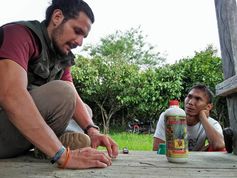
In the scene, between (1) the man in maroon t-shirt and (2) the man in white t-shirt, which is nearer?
(1) the man in maroon t-shirt

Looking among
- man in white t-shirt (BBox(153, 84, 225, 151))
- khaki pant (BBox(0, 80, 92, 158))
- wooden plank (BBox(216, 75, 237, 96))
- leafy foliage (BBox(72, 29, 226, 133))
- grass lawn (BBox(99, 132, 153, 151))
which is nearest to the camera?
khaki pant (BBox(0, 80, 92, 158))

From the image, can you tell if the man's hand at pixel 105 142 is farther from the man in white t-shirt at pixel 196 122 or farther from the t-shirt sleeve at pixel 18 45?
the man in white t-shirt at pixel 196 122

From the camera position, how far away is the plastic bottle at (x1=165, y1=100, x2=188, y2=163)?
1.56 m

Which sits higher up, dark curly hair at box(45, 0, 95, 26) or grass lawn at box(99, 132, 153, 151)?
dark curly hair at box(45, 0, 95, 26)

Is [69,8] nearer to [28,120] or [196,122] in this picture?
[28,120]

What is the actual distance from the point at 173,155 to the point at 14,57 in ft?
2.97

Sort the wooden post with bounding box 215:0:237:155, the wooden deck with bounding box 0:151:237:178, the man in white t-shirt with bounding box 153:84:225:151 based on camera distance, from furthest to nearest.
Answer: the man in white t-shirt with bounding box 153:84:225:151
the wooden post with bounding box 215:0:237:155
the wooden deck with bounding box 0:151:237:178

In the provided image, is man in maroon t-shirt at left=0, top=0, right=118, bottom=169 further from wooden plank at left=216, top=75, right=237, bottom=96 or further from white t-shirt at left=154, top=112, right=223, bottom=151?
white t-shirt at left=154, top=112, right=223, bottom=151

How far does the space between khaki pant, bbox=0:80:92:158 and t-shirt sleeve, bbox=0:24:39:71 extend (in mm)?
184

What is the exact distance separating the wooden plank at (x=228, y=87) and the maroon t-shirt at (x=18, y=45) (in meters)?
1.20

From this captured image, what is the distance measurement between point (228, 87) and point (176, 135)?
28.5 inches

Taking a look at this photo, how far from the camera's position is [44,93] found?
60.0 inches

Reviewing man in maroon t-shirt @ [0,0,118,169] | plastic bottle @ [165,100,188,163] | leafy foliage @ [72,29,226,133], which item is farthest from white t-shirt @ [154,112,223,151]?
leafy foliage @ [72,29,226,133]

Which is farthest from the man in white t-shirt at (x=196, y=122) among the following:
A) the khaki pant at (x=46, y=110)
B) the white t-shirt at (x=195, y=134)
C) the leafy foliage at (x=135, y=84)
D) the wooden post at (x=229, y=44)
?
the leafy foliage at (x=135, y=84)
